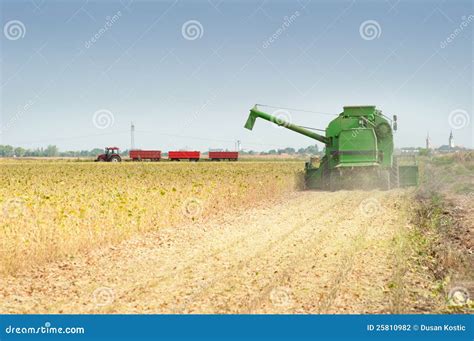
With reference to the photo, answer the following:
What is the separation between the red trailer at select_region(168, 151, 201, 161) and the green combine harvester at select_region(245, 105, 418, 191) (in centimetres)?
4556

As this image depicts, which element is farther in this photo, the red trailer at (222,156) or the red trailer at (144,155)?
the red trailer at (222,156)

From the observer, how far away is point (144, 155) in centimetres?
6456

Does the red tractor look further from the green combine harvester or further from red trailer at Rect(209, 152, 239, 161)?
the green combine harvester

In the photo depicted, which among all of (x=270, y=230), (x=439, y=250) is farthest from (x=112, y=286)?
(x=439, y=250)

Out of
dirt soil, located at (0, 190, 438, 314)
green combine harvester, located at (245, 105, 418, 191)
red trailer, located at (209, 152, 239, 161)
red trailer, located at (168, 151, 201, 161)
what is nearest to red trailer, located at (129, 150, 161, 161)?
red trailer, located at (168, 151, 201, 161)

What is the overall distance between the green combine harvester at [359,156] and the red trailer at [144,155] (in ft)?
153

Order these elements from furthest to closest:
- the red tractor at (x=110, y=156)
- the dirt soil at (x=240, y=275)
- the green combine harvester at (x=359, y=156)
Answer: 1. the red tractor at (x=110, y=156)
2. the green combine harvester at (x=359, y=156)
3. the dirt soil at (x=240, y=275)

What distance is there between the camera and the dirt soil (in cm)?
544

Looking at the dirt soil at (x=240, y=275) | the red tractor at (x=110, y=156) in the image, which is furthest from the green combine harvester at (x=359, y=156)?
the red tractor at (x=110, y=156)

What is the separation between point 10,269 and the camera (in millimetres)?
6953

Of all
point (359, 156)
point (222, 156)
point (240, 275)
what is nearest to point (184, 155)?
point (222, 156)

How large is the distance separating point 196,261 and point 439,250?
3.87m

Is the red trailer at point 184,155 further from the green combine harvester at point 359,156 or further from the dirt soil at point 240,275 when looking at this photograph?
the dirt soil at point 240,275

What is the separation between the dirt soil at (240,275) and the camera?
5.44m
